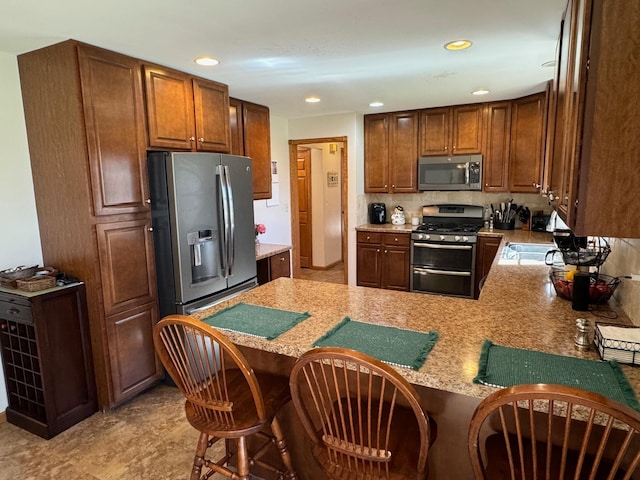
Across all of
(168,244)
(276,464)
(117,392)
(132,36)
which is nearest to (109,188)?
(168,244)

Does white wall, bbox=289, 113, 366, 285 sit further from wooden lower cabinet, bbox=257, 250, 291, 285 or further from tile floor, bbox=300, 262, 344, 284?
wooden lower cabinet, bbox=257, 250, 291, 285

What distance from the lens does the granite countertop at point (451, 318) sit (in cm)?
132

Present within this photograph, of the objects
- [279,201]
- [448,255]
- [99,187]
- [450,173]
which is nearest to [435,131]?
[450,173]

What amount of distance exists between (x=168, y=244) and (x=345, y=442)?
1913 mm

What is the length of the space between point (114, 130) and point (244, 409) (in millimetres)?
1852

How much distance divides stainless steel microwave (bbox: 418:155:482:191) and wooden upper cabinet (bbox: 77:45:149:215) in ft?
10.4

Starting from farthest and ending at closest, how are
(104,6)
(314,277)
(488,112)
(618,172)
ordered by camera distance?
(314,277) < (488,112) < (104,6) < (618,172)

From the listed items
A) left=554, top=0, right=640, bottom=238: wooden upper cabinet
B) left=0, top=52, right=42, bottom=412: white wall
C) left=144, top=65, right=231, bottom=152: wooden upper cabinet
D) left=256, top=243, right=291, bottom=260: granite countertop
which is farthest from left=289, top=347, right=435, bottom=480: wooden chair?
left=256, top=243, right=291, bottom=260: granite countertop

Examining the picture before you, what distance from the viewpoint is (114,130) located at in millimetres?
2451

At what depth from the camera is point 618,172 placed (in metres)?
1.09

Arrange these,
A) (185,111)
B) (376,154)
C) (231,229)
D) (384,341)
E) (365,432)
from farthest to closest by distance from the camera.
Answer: (376,154), (231,229), (185,111), (384,341), (365,432)

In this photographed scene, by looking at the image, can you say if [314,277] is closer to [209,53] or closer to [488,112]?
[488,112]

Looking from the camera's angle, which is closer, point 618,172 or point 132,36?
point 618,172

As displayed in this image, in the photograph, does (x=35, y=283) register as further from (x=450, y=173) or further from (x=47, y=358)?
(x=450, y=173)
